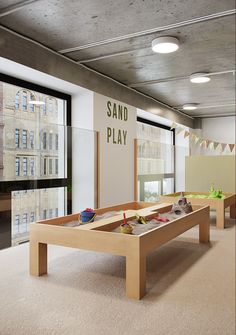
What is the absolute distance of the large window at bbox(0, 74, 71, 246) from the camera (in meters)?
3.43

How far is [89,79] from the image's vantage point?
432cm

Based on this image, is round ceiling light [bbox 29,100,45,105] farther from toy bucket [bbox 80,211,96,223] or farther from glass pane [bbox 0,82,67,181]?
toy bucket [bbox 80,211,96,223]

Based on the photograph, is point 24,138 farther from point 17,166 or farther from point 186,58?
point 186,58

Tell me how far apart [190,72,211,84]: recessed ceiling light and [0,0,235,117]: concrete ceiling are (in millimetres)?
88

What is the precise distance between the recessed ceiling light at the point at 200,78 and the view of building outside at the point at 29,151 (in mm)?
1925

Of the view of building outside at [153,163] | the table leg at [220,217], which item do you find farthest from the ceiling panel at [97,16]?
the view of building outside at [153,163]

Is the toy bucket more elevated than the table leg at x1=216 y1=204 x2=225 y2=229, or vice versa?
the toy bucket

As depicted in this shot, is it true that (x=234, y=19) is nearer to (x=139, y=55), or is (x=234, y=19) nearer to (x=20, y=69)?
(x=139, y=55)

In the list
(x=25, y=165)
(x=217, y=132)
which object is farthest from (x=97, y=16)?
(x=217, y=132)

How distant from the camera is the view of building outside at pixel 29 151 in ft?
11.2

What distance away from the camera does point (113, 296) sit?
7.09 ft

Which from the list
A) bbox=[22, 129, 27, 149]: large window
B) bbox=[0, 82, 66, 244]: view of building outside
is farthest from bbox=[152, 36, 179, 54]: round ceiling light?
bbox=[22, 129, 27, 149]: large window

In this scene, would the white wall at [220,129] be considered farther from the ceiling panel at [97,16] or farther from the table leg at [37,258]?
the table leg at [37,258]

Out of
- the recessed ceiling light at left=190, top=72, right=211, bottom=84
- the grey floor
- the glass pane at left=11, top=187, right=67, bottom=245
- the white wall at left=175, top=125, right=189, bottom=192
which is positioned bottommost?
the grey floor
